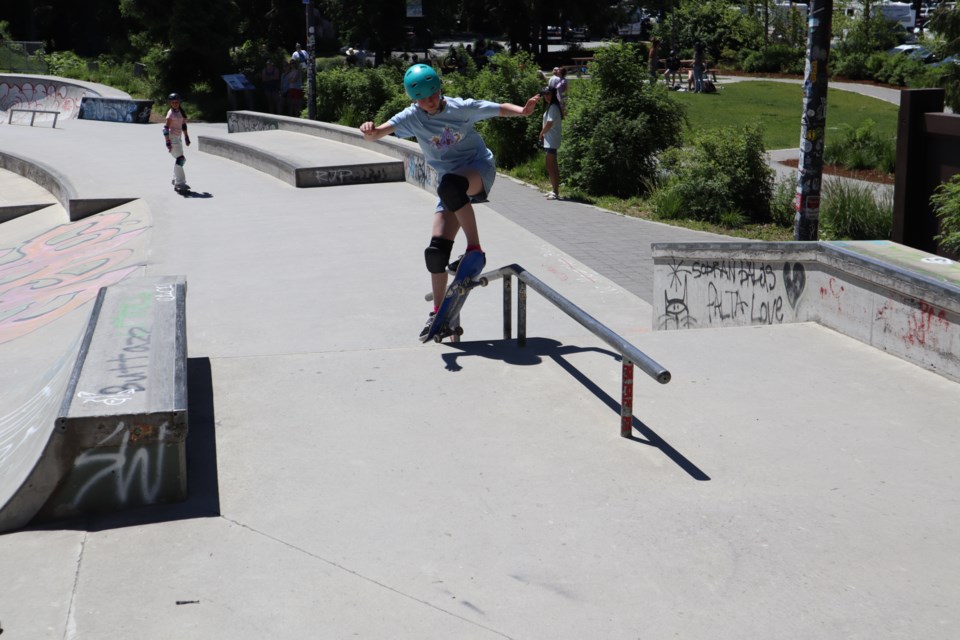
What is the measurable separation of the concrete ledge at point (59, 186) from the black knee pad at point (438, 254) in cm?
1018

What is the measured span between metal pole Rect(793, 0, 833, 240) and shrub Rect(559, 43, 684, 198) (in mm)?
5807

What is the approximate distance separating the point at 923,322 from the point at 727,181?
7.40 metres

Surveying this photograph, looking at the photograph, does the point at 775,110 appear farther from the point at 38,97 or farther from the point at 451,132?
the point at 451,132

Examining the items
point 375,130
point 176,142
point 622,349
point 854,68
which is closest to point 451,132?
point 375,130

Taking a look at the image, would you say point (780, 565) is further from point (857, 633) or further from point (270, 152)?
point (270, 152)

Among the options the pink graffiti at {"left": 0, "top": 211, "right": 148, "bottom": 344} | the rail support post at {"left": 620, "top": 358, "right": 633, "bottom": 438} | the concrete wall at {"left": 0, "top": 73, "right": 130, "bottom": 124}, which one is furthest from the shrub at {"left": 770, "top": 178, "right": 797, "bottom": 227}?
the concrete wall at {"left": 0, "top": 73, "right": 130, "bottom": 124}

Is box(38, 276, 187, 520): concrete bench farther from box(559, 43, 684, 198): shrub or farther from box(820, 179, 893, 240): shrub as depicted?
box(559, 43, 684, 198): shrub

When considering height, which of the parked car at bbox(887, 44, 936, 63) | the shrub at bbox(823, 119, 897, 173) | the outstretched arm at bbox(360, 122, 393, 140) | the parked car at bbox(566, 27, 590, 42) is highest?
the parked car at bbox(566, 27, 590, 42)

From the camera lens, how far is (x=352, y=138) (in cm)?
1867

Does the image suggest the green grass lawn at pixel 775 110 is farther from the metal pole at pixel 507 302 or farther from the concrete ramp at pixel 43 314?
the metal pole at pixel 507 302

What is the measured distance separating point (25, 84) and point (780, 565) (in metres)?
34.4

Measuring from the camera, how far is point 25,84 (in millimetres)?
32938

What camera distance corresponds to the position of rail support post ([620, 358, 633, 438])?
4520 millimetres

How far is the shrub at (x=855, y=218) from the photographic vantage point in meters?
10.6
